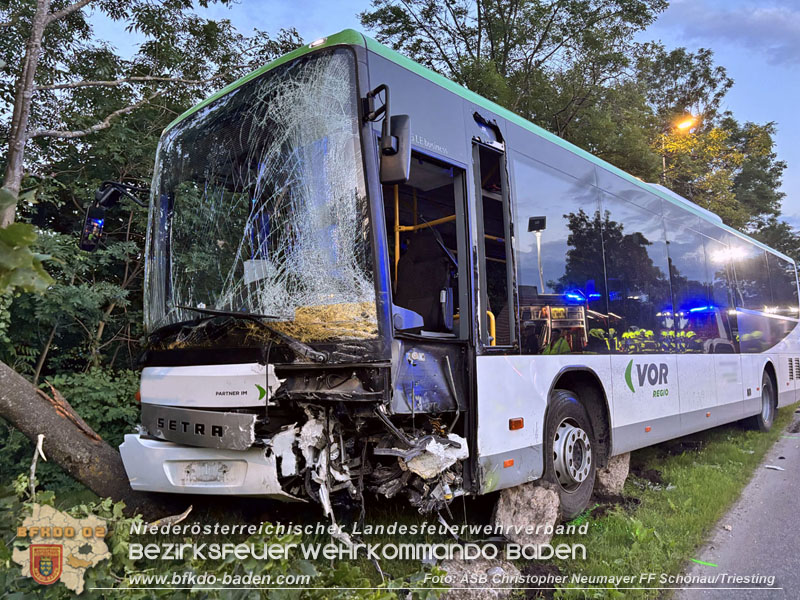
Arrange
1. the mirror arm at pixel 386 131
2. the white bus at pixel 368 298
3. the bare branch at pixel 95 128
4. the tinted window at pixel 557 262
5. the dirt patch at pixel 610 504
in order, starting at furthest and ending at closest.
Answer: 1. the bare branch at pixel 95 128
2. the dirt patch at pixel 610 504
3. the tinted window at pixel 557 262
4. the white bus at pixel 368 298
5. the mirror arm at pixel 386 131

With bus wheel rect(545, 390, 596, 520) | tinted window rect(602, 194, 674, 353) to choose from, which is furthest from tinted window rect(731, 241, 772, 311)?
bus wheel rect(545, 390, 596, 520)

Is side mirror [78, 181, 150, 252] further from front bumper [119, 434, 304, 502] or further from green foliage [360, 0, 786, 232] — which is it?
green foliage [360, 0, 786, 232]

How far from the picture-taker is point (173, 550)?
11.6ft

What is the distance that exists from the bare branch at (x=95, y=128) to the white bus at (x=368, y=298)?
374cm

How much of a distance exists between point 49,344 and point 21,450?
1532mm

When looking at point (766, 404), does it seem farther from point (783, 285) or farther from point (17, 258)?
point (17, 258)

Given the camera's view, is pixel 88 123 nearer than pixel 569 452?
No

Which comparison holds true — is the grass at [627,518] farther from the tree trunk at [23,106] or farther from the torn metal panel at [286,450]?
the tree trunk at [23,106]

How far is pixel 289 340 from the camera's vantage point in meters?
3.31

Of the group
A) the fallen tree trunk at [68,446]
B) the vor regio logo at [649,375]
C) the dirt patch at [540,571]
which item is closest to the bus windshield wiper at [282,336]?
the fallen tree trunk at [68,446]

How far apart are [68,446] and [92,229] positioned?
1705 millimetres

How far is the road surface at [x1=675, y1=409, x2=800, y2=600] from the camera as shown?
363 cm

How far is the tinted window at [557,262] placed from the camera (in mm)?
4398
